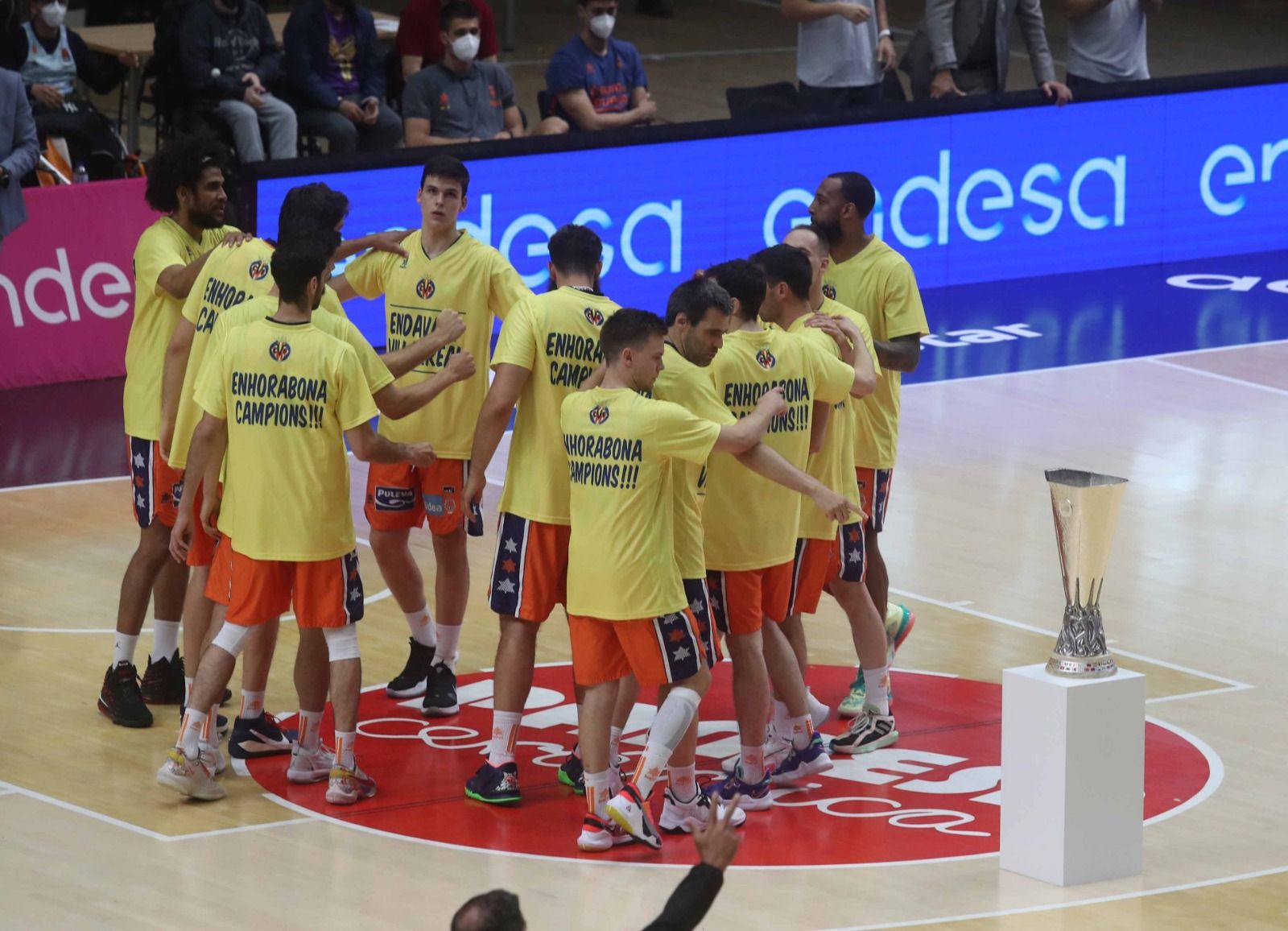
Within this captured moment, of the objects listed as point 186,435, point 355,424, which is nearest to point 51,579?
point 186,435

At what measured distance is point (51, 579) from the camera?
35.7 feet

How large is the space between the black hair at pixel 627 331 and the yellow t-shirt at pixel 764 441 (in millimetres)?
570

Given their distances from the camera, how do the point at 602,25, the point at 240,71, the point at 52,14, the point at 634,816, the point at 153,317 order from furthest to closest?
the point at 602,25 < the point at 240,71 < the point at 52,14 < the point at 153,317 < the point at 634,816

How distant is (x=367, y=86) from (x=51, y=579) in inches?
254

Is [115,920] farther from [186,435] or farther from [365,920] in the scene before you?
[186,435]

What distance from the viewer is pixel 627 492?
7648 mm

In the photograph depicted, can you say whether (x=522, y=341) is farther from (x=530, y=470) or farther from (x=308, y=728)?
(x=308, y=728)

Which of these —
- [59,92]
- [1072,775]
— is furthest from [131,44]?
[1072,775]

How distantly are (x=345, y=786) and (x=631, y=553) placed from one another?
1.38 m

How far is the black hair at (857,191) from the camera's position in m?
9.16

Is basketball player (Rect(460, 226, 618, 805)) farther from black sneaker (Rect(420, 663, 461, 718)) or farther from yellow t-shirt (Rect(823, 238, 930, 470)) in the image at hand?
yellow t-shirt (Rect(823, 238, 930, 470))

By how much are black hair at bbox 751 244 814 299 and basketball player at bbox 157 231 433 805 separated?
142cm

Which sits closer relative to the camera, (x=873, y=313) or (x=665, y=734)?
(x=665, y=734)

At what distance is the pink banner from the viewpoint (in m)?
14.3
